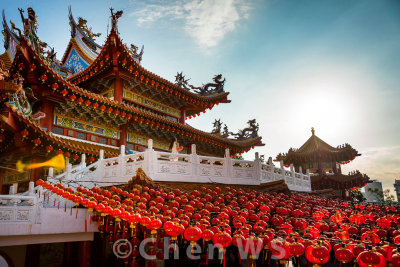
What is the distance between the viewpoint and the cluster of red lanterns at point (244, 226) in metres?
3.76

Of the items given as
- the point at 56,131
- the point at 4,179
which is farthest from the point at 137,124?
the point at 4,179

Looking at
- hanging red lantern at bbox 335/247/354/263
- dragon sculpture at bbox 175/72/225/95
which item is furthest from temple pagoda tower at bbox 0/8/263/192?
hanging red lantern at bbox 335/247/354/263

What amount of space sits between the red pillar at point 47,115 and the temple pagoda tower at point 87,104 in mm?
38

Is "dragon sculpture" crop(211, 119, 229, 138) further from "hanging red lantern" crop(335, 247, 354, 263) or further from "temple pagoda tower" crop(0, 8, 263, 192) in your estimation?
"hanging red lantern" crop(335, 247, 354, 263)

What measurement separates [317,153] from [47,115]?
21162 millimetres

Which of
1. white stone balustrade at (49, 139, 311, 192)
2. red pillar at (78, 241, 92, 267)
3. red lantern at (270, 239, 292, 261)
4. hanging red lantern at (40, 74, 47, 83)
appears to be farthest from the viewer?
hanging red lantern at (40, 74, 47, 83)

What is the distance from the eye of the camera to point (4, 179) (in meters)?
13.7

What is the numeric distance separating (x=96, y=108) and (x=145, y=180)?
6.18 metres

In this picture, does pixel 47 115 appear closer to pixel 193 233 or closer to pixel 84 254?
pixel 84 254

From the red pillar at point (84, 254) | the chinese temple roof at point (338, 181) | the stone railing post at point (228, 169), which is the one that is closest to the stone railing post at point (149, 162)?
the stone railing post at point (228, 169)

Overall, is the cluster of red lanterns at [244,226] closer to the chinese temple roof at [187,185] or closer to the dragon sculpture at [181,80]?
the chinese temple roof at [187,185]

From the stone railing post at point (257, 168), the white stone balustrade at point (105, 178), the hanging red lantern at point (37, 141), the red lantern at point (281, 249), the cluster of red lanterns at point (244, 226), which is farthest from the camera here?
the stone railing post at point (257, 168)

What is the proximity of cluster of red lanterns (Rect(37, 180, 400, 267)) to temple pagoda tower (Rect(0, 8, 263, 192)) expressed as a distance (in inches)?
139

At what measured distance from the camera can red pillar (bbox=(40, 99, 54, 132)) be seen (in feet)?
38.2
